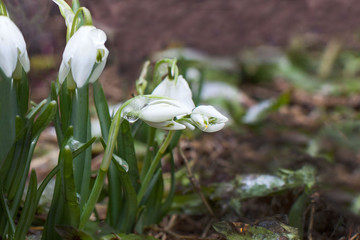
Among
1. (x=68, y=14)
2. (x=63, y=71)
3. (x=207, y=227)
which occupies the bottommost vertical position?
(x=207, y=227)

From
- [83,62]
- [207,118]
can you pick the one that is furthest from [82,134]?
[207,118]

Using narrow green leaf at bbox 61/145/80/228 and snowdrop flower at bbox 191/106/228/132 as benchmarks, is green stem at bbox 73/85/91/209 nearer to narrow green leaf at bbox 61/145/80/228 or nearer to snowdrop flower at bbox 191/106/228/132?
narrow green leaf at bbox 61/145/80/228

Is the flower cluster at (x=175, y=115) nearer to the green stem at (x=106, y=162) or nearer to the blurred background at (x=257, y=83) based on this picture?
the green stem at (x=106, y=162)

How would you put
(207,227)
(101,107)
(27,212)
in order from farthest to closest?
(207,227) < (101,107) < (27,212)

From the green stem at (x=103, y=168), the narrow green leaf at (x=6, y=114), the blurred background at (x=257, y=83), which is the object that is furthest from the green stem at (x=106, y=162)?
the blurred background at (x=257, y=83)

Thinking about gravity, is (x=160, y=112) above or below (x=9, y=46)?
below

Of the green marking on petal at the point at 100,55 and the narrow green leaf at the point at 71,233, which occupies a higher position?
the green marking on petal at the point at 100,55

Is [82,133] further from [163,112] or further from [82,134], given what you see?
[163,112]
